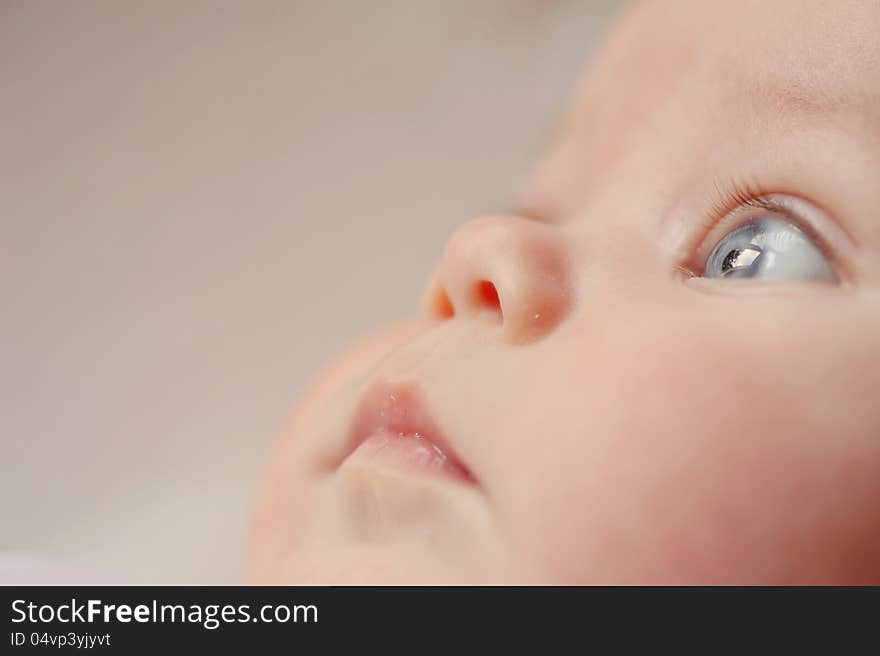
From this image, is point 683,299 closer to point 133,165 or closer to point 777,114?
point 777,114

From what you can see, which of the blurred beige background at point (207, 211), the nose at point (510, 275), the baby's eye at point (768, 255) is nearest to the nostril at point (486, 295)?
the nose at point (510, 275)

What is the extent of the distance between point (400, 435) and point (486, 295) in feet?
0.27

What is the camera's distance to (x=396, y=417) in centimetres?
55

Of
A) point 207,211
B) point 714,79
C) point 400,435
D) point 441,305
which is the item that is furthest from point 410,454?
point 207,211

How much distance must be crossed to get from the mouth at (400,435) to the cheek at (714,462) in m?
0.06

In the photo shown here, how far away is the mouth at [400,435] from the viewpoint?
53 centimetres

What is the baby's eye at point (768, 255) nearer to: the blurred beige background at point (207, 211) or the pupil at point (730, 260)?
the pupil at point (730, 260)

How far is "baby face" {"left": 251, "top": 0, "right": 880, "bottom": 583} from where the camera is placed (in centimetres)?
46

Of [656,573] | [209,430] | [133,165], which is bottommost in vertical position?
[656,573]
